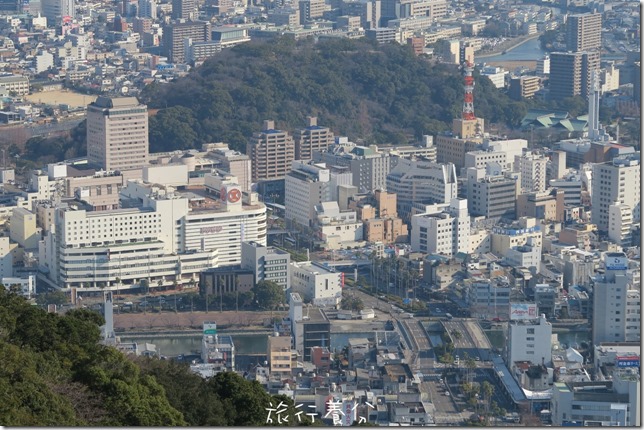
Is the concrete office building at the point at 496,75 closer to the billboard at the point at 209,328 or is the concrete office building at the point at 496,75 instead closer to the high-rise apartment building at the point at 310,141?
the high-rise apartment building at the point at 310,141

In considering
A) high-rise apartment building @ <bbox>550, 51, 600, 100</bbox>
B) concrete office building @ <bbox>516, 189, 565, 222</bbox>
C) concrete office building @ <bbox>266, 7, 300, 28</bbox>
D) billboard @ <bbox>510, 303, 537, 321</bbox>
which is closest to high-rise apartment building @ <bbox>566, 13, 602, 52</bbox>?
high-rise apartment building @ <bbox>550, 51, 600, 100</bbox>

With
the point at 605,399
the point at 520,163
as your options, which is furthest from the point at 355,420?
the point at 520,163

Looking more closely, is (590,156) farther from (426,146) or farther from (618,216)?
(618,216)

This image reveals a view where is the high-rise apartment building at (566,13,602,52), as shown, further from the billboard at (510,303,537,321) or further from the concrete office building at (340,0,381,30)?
the billboard at (510,303,537,321)

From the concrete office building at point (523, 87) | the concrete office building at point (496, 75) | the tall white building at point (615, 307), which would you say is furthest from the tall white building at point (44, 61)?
the tall white building at point (615, 307)

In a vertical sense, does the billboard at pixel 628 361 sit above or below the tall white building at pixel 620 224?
below

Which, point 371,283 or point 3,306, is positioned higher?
point 3,306

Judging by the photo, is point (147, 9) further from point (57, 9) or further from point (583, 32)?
point (583, 32)
